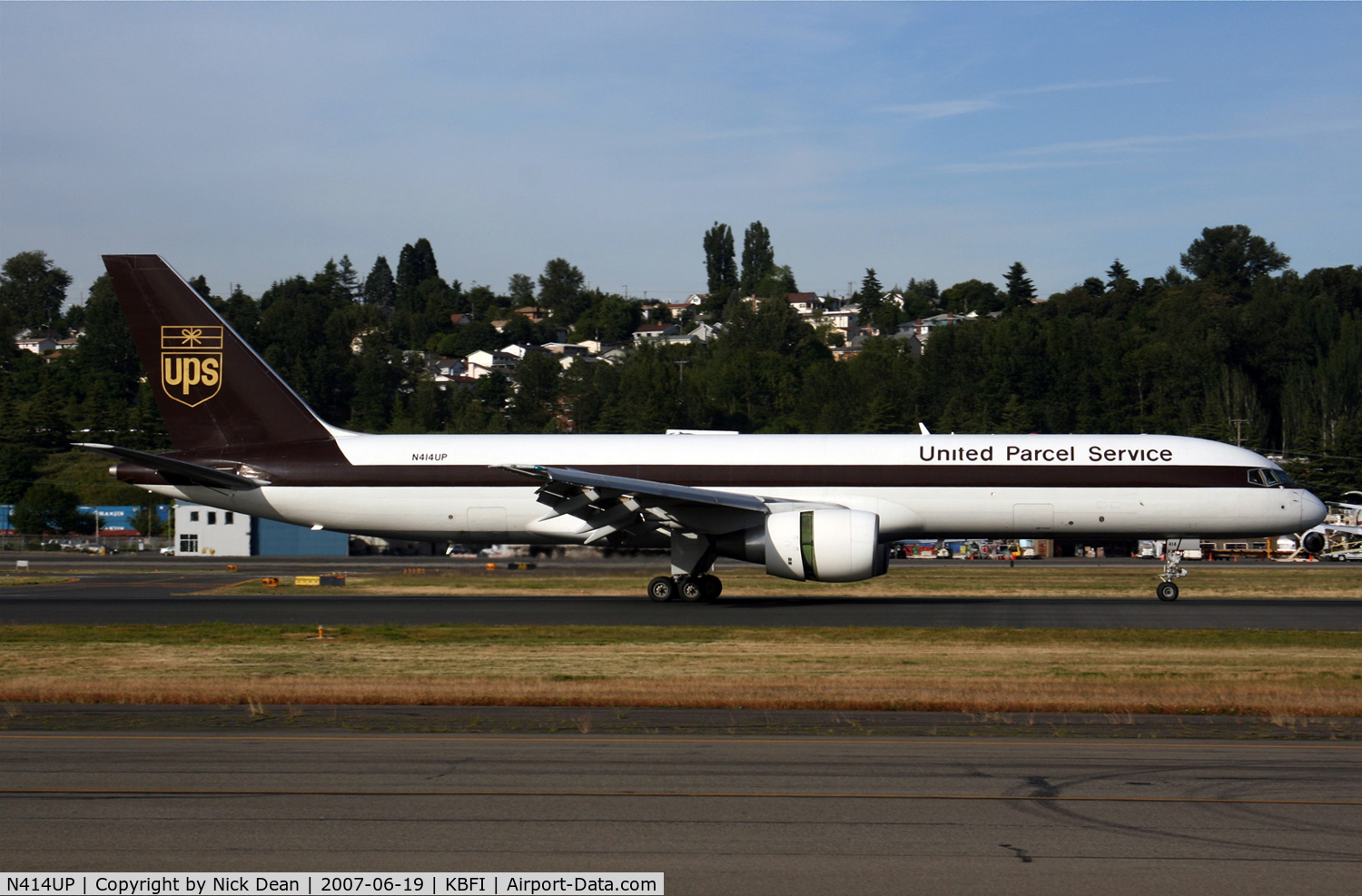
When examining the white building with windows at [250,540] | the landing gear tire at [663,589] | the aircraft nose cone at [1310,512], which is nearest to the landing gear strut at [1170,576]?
the aircraft nose cone at [1310,512]

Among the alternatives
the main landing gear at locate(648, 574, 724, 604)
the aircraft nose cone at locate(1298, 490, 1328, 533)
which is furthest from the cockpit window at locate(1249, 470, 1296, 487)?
the main landing gear at locate(648, 574, 724, 604)

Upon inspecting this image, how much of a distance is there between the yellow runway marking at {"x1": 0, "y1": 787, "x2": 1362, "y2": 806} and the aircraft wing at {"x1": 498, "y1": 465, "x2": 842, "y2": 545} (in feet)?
54.0

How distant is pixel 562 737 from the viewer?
12102mm

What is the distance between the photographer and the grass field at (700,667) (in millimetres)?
14703

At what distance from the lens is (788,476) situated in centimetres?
2889

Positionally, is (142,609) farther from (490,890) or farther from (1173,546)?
(1173,546)

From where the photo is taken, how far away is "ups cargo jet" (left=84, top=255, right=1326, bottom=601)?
94.4 ft

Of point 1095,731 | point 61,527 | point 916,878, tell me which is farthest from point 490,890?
point 61,527

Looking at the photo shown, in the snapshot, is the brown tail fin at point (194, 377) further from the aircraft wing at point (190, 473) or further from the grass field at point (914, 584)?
the grass field at point (914, 584)

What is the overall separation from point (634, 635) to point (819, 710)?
8181mm

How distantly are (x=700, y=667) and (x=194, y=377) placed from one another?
18.6 metres

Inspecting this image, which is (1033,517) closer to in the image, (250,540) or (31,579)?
(31,579)
